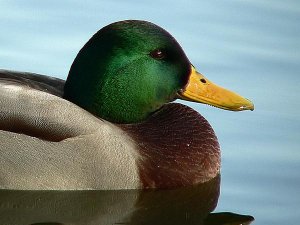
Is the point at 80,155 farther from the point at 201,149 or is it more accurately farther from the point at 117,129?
the point at 201,149

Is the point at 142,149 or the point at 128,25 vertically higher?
the point at 128,25

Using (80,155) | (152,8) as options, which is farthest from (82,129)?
(152,8)

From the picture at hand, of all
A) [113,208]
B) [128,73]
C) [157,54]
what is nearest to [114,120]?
[128,73]

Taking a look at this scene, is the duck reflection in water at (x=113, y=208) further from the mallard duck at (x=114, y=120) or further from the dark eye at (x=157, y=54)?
the dark eye at (x=157, y=54)

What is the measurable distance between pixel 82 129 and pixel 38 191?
1.96 ft

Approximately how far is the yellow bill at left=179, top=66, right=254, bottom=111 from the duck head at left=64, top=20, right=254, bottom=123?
1 cm

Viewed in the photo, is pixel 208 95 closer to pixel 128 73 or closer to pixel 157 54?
pixel 157 54

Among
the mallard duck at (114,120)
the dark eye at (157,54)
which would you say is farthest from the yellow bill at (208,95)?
the dark eye at (157,54)

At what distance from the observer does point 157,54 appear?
10867 millimetres


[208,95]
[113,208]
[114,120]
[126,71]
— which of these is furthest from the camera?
[208,95]

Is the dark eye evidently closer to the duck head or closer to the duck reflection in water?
the duck head

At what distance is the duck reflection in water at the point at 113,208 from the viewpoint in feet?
31.5

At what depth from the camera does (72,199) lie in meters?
10.2

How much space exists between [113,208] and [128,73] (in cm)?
134
